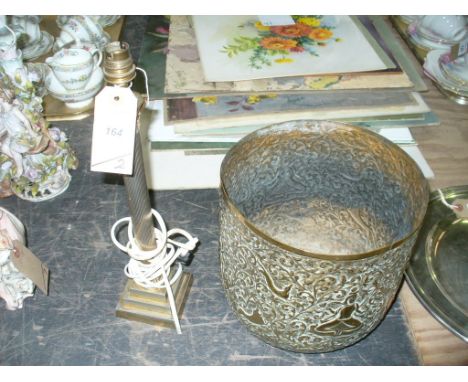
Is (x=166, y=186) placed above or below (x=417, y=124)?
below

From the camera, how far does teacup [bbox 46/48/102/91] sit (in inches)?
29.0

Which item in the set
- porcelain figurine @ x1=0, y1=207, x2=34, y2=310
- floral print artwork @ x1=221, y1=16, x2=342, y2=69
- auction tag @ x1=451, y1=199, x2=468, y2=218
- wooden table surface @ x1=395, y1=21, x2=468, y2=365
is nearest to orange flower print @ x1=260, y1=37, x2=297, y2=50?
floral print artwork @ x1=221, y1=16, x2=342, y2=69

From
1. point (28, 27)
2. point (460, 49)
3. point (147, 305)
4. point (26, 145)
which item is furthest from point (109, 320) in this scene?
point (460, 49)

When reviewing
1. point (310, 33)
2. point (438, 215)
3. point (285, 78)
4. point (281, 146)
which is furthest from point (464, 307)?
point (310, 33)

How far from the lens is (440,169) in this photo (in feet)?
2.35

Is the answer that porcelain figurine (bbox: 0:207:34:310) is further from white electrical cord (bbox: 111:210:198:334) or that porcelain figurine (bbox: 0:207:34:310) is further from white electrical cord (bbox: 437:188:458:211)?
white electrical cord (bbox: 437:188:458:211)

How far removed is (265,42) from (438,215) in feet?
1.23

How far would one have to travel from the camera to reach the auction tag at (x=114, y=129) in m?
0.38

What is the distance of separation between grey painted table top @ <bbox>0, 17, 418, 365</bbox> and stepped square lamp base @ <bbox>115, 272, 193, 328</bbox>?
11 mm

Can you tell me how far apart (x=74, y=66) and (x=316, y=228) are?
1.44 ft

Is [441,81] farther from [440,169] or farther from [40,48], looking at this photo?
[40,48]

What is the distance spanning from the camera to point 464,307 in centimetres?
53

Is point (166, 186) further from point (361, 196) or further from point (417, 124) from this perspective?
point (417, 124)

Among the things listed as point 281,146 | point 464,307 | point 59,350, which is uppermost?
point 281,146
